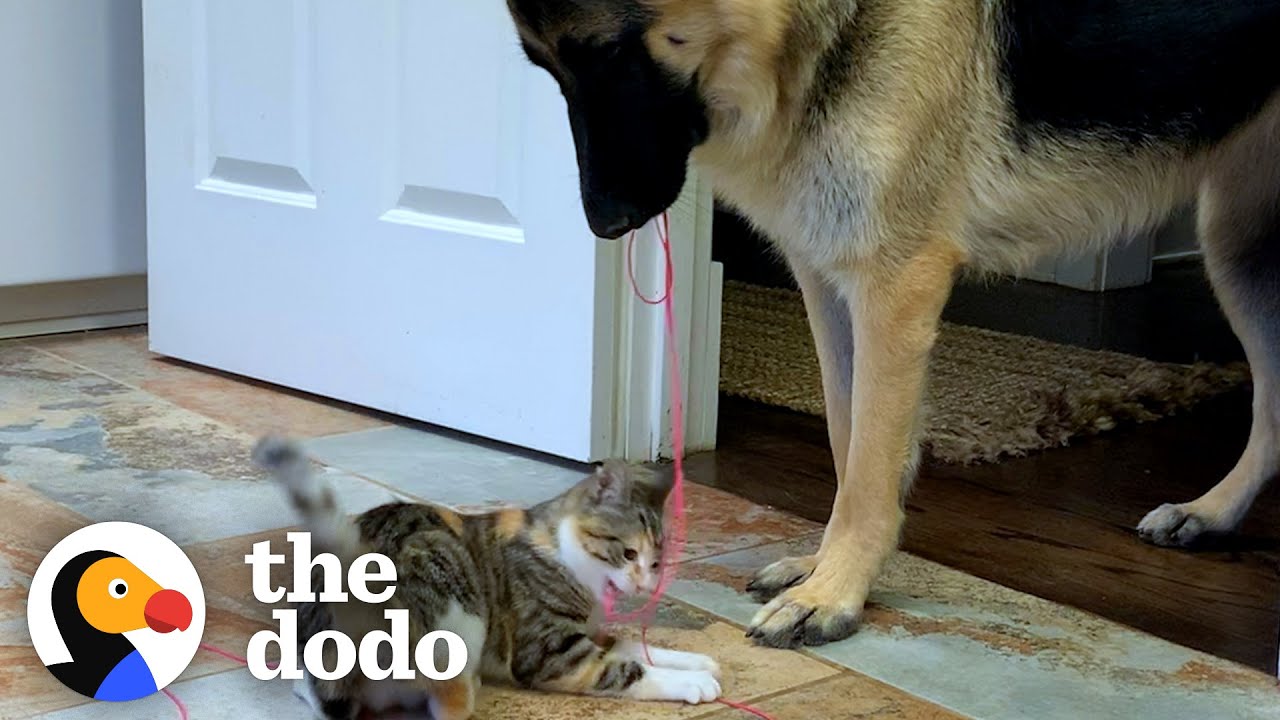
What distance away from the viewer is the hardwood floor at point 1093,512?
1.72 metres

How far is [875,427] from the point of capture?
159 centimetres

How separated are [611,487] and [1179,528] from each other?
0.88m

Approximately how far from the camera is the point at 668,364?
2.17 meters

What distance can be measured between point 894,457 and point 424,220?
92 cm

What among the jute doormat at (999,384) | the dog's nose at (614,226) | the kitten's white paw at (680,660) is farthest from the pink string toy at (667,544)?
the jute doormat at (999,384)

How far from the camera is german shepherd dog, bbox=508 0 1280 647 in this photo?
146 centimetres

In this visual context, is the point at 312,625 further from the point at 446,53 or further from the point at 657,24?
the point at 446,53

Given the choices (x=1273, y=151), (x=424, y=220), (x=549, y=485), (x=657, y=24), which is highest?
(x=657, y=24)

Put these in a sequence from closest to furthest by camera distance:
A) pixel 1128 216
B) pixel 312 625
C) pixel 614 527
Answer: pixel 312 625
pixel 614 527
pixel 1128 216

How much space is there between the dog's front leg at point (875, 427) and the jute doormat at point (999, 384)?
686 millimetres

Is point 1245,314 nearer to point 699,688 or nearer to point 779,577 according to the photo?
point 779,577

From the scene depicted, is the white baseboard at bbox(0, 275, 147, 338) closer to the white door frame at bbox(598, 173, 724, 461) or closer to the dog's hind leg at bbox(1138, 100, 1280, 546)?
the white door frame at bbox(598, 173, 724, 461)

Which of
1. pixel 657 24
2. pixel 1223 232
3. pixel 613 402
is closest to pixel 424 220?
pixel 613 402

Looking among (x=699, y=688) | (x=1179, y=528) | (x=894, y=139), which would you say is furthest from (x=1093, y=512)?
(x=699, y=688)
